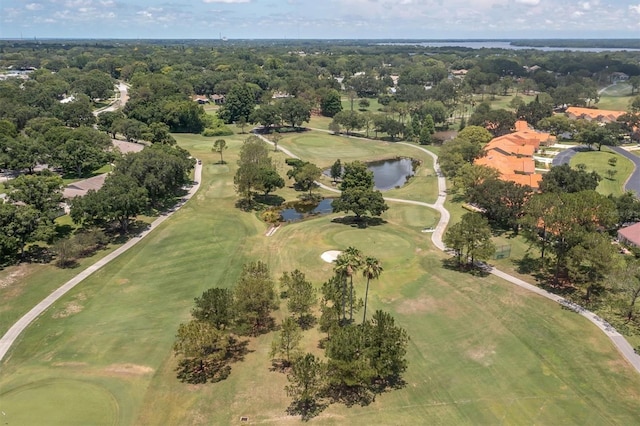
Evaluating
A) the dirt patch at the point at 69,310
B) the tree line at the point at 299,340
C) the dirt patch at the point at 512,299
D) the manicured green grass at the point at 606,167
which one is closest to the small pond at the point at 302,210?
the tree line at the point at 299,340

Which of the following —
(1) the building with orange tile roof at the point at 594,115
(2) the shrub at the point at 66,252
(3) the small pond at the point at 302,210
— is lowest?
(3) the small pond at the point at 302,210

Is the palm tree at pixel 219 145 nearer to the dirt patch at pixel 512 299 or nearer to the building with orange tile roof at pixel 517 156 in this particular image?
the building with orange tile roof at pixel 517 156

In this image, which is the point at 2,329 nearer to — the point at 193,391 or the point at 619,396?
the point at 193,391

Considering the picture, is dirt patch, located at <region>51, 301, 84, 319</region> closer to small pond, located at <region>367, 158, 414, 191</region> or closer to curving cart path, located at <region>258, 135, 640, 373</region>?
curving cart path, located at <region>258, 135, 640, 373</region>

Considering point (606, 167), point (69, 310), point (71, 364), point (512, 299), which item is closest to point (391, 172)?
point (606, 167)

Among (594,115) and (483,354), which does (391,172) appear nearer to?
(483,354)

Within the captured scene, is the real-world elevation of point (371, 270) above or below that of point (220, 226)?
above

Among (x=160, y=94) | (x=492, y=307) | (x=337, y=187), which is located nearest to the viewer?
(x=492, y=307)

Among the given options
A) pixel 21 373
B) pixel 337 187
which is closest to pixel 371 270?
pixel 21 373
